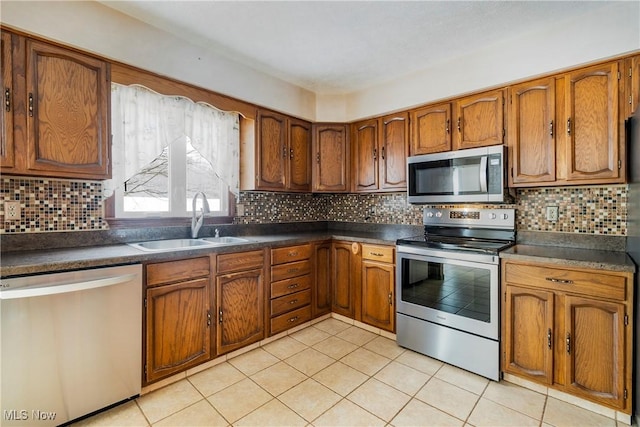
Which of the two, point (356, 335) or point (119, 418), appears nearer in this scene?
point (119, 418)

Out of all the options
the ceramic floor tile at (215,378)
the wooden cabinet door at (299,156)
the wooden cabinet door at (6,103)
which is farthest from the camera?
the wooden cabinet door at (299,156)

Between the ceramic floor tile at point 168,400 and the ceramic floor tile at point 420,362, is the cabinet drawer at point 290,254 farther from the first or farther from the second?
the ceramic floor tile at point 420,362

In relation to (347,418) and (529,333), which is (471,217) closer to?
(529,333)

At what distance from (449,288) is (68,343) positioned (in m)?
2.38

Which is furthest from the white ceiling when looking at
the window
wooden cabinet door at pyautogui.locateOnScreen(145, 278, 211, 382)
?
wooden cabinet door at pyautogui.locateOnScreen(145, 278, 211, 382)

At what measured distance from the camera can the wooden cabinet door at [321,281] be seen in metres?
2.99

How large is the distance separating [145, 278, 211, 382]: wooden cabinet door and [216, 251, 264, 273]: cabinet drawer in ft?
0.51

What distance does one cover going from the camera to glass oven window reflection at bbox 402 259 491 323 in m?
2.12

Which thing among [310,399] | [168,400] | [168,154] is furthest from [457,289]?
[168,154]

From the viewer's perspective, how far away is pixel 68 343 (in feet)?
5.18

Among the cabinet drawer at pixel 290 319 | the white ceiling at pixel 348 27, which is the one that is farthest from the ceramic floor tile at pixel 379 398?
the white ceiling at pixel 348 27

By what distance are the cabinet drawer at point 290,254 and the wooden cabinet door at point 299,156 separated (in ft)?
2.15

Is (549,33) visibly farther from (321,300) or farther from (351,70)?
(321,300)

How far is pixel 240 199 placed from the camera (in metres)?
3.01
